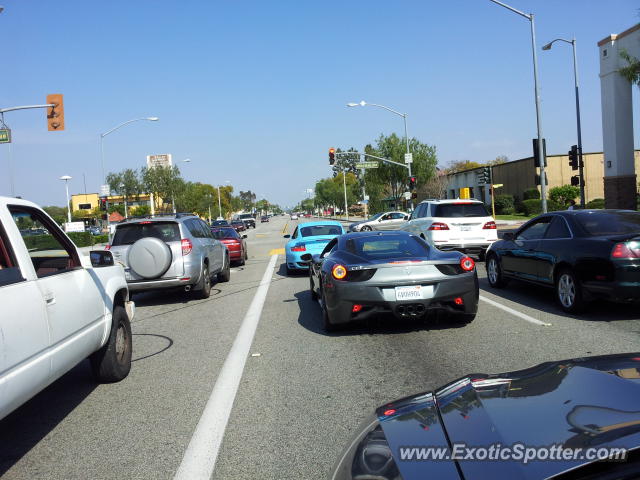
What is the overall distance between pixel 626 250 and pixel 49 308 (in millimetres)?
6786

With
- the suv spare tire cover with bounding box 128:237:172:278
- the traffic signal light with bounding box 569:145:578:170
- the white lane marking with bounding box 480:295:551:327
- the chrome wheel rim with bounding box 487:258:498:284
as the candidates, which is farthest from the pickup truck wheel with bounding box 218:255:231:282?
the traffic signal light with bounding box 569:145:578:170

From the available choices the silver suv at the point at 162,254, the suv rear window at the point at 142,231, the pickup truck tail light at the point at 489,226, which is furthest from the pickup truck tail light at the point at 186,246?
the pickup truck tail light at the point at 489,226

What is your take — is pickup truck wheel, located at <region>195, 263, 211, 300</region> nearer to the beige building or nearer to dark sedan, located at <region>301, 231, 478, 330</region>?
dark sedan, located at <region>301, 231, 478, 330</region>

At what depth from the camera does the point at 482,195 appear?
60562mm

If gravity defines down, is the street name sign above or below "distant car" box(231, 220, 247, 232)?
above

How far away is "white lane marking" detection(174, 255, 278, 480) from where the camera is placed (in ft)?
12.0

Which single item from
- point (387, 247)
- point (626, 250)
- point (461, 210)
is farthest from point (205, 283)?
point (461, 210)

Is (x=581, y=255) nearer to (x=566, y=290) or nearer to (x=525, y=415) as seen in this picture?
(x=566, y=290)

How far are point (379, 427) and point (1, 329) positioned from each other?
2284 mm

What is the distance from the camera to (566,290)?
8.34 m

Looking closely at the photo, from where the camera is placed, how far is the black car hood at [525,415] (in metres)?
1.82

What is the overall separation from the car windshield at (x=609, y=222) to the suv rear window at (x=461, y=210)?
7294 mm

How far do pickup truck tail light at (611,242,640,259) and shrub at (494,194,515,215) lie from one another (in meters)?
44.4

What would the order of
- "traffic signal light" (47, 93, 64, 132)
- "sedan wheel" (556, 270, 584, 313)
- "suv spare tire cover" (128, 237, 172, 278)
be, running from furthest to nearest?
"traffic signal light" (47, 93, 64, 132) < "suv spare tire cover" (128, 237, 172, 278) < "sedan wheel" (556, 270, 584, 313)
